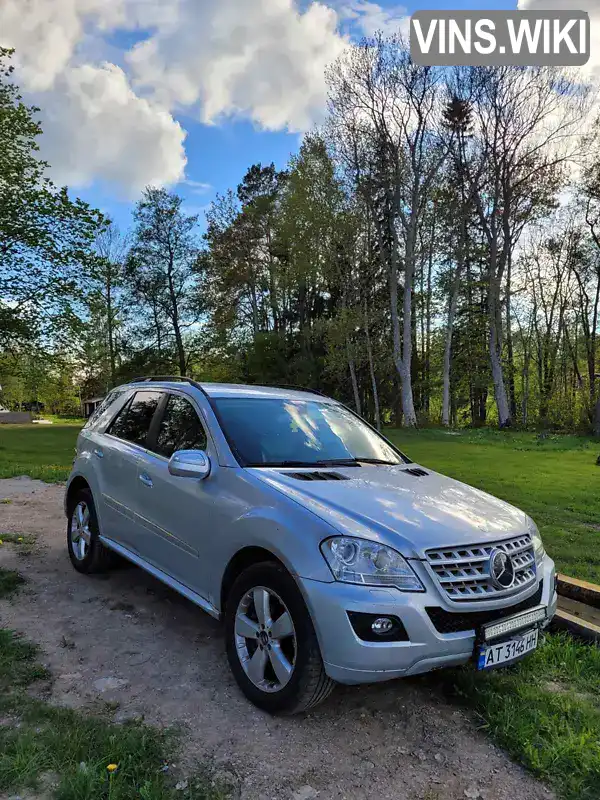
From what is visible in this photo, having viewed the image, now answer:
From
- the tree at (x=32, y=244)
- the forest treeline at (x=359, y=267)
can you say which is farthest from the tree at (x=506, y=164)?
the tree at (x=32, y=244)

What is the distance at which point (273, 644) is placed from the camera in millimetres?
2922

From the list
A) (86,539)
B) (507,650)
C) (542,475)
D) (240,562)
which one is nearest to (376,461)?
(240,562)

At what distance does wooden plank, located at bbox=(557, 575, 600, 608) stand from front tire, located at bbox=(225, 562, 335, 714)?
263 centimetres

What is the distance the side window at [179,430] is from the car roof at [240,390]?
17cm

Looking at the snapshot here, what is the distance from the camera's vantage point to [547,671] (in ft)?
11.3

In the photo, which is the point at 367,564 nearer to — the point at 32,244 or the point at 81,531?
Result: the point at 81,531

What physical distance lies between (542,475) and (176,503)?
9.85 meters

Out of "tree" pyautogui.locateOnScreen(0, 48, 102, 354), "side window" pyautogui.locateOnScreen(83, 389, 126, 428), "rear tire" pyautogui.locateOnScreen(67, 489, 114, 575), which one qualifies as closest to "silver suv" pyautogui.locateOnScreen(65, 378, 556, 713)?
"rear tire" pyautogui.locateOnScreen(67, 489, 114, 575)

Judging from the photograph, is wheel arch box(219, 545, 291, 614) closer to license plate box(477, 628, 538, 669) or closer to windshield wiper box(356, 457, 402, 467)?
license plate box(477, 628, 538, 669)

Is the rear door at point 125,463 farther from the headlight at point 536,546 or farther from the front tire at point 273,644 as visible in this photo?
the headlight at point 536,546

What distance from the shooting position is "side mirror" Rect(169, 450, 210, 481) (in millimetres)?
3492

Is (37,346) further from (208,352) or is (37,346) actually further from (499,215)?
(499,215)

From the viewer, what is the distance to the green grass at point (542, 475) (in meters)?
6.24

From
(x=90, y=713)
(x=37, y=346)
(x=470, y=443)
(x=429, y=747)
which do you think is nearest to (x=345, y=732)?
(x=429, y=747)
